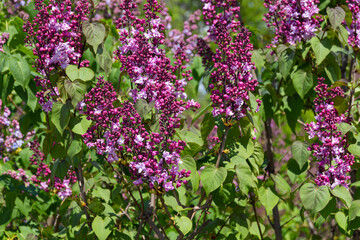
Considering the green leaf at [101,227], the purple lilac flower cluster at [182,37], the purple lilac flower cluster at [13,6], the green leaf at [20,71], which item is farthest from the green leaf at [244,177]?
the purple lilac flower cluster at [13,6]

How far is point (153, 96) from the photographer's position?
274 cm

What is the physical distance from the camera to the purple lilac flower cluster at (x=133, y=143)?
101 inches

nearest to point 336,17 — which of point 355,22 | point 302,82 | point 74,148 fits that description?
point 355,22

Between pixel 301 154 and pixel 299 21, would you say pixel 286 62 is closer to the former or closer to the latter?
pixel 299 21

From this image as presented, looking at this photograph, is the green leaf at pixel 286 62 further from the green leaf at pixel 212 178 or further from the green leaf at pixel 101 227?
the green leaf at pixel 101 227

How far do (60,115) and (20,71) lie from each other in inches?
31.8

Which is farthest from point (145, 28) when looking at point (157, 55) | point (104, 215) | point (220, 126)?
point (104, 215)

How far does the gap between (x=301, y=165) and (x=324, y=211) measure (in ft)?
1.10

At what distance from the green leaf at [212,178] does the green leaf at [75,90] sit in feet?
2.82

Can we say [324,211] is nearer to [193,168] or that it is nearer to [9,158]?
[193,168]

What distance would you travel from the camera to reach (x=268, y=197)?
3684mm

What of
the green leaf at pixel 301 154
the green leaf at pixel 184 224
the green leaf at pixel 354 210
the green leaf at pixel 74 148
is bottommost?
the green leaf at pixel 184 224

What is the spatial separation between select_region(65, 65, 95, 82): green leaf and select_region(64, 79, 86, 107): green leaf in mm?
28

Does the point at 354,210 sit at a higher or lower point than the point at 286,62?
lower
